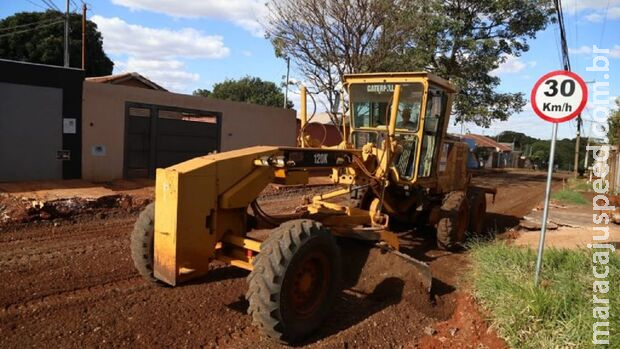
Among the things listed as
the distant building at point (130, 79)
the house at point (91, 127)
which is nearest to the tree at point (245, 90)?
the distant building at point (130, 79)

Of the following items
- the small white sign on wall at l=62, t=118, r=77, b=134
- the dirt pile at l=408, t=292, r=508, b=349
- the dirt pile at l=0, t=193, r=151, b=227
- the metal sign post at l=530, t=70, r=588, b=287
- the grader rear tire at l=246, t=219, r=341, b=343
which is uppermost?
the metal sign post at l=530, t=70, r=588, b=287

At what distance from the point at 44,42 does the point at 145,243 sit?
3463 centimetres

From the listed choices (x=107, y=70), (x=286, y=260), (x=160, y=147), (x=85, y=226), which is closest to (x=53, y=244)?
(x=85, y=226)

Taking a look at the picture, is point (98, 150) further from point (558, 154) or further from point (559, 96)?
point (558, 154)

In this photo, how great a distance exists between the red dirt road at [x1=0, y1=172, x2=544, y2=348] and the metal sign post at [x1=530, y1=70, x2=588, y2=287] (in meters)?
1.38

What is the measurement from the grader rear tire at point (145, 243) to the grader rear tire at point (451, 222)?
443cm

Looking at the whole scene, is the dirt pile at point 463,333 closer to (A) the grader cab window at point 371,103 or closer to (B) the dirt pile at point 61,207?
(A) the grader cab window at point 371,103

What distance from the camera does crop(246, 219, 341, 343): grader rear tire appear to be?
4.05m

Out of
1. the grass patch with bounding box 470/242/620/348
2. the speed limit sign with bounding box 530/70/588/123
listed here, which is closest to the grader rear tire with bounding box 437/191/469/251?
the grass patch with bounding box 470/242/620/348

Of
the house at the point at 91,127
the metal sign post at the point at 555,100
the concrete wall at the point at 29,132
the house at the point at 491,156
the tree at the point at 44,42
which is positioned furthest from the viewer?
the house at the point at 491,156

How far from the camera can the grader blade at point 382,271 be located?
217 inches

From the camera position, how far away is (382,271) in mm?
5730

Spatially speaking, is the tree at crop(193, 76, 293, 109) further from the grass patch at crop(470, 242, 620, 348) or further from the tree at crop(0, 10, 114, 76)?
the grass patch at crop(470, 242, 620, 348)

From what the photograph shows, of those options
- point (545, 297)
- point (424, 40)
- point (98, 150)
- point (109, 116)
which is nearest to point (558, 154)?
point (424, 40)
